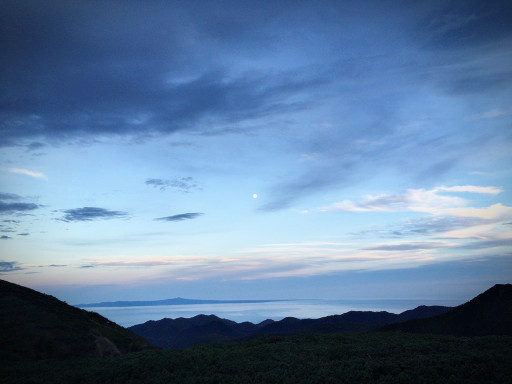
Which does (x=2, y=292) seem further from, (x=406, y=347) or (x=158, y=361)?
(x=406, y=347)

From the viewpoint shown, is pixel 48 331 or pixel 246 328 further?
pixel 246 328

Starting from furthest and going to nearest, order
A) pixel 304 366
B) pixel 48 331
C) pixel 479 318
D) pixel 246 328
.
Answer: pixel 246 328, pixel 479 318, pixel 48 331, pixel 304 366

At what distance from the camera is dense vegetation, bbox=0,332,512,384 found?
2123cm

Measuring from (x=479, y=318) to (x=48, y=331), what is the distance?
77.2 m

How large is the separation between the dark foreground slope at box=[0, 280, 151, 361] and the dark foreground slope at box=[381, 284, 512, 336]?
61728 mm

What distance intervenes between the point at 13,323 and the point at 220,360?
26.5 metres

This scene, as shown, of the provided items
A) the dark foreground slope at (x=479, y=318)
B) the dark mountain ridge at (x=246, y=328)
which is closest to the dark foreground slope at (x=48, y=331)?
the dark foreground slope at (x=479, y=318)

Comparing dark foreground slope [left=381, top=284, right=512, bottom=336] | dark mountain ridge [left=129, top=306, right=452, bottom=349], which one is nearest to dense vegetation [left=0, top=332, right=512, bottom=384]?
dark foreground slope [left=381, top=284, right=512, bottom=336]

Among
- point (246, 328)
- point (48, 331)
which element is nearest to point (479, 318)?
point (48, 331)

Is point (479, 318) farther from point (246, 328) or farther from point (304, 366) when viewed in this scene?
point (246, 328)

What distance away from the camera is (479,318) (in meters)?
69.4

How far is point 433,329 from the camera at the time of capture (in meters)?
73.8

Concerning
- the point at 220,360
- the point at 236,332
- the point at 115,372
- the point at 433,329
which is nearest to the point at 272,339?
the point at 220,360

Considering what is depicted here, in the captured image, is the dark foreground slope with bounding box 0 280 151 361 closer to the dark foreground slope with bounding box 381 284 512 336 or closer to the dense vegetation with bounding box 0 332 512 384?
the dense vegetation with bounding box 0 332 512 384
